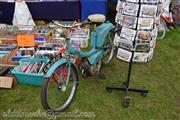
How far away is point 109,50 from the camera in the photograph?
16.7 ft

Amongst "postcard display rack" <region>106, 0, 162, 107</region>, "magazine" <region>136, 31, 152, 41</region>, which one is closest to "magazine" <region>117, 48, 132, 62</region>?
"postcard display rack" <region>106, 0, 162, 107</region>

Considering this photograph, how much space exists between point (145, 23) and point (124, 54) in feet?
2.59

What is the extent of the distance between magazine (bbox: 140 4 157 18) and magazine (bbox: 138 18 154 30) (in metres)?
0.08

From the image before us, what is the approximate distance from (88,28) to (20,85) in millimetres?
2631

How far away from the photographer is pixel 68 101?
396 cm

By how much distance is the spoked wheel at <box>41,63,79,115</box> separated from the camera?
350 cm

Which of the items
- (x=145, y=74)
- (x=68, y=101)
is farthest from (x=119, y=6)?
(x=68, y=101)

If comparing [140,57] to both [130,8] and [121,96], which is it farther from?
[121,96]

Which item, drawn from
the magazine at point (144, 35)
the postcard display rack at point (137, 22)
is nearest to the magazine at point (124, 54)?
the postcard display rack at point (137, 22)

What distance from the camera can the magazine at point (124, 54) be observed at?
5.31 m

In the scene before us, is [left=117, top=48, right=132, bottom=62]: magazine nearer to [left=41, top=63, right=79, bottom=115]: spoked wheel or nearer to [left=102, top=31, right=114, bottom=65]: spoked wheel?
Result: [left=102, top=31, right=114, bottom=65]: spoked wheel

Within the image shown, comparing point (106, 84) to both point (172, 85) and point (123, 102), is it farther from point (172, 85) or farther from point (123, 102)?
point (172, 85)

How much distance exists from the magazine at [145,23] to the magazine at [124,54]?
597 millimetres

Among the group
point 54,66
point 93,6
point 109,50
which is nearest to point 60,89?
point 54,66
